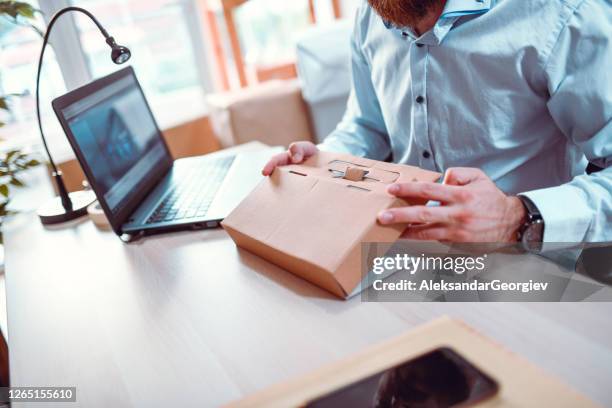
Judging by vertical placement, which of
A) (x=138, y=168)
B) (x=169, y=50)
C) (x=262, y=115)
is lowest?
(x=262, y=115)

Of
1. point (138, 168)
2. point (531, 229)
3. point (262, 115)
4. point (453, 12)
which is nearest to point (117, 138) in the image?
point (138, 168)

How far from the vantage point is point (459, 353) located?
504 millimetres

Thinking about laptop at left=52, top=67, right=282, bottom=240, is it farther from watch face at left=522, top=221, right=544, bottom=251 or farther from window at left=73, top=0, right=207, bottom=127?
window at left=73, top=0, right=207, bottom=127

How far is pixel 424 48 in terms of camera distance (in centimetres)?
99

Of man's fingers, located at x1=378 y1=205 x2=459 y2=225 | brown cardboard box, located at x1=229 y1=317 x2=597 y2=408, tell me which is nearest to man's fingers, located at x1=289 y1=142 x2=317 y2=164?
man's fingers, located at x1=378 y1=205 x2=459 y2=225

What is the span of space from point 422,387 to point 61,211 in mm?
1029

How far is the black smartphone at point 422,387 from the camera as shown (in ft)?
1.50

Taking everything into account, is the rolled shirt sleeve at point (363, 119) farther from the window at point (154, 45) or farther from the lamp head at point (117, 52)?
the window at point (154, 45)

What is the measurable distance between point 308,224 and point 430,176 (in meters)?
0.18

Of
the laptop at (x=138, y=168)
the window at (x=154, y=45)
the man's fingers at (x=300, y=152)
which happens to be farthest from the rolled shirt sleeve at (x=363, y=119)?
the window at (x=154, y=45)

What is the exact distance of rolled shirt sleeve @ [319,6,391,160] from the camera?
1217 mm

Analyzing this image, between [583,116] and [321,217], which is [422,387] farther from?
[583,116]

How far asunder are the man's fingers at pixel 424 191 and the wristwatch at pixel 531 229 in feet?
0.45

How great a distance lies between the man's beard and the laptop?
0.43 meters
